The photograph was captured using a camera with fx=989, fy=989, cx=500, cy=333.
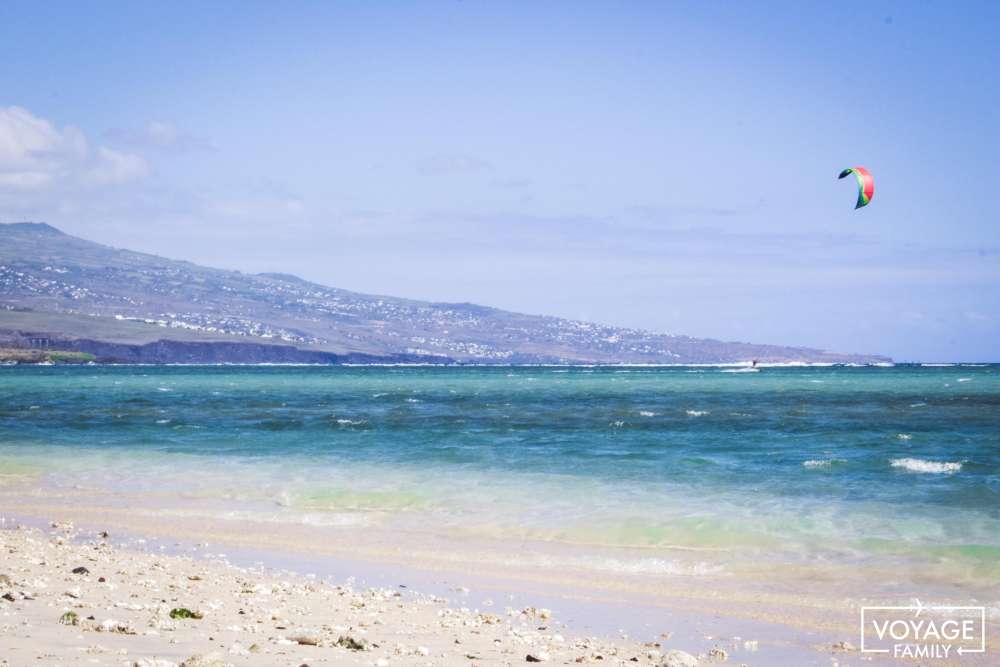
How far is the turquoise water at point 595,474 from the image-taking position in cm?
1570

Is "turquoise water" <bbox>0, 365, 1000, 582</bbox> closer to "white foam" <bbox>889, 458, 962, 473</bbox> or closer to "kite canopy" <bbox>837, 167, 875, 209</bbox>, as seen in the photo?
"white foam" <bbox>889, 458, 962, 473</bbox>

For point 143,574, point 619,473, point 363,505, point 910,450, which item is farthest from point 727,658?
point 910,450

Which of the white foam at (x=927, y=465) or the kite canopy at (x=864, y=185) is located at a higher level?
the kite canopy at (x=864, y=185)

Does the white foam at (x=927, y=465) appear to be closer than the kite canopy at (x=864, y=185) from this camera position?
Yes

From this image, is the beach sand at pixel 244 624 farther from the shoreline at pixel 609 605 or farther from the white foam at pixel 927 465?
the white foam at pixel 927 465

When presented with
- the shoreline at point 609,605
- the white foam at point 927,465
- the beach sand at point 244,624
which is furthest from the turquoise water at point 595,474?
the beach sand at point 244,624

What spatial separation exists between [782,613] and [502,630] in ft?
11.3

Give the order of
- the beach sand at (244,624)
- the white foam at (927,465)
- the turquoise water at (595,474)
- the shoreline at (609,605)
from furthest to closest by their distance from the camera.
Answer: the white foam at (927,465) < the turquoise water at (595,474) < the shoreline at (609,605) < the beach sand at (244,624)

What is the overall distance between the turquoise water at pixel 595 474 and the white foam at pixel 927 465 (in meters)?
0.12

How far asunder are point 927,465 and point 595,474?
8168 millimetres

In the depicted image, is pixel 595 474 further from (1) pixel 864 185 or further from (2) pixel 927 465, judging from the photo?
(1) pixel 864 185

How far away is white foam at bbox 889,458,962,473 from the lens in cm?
2335

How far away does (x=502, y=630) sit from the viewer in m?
9.90

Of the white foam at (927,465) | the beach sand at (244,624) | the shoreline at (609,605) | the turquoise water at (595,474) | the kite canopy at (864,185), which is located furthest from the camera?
the kite canopy at (864,185)
